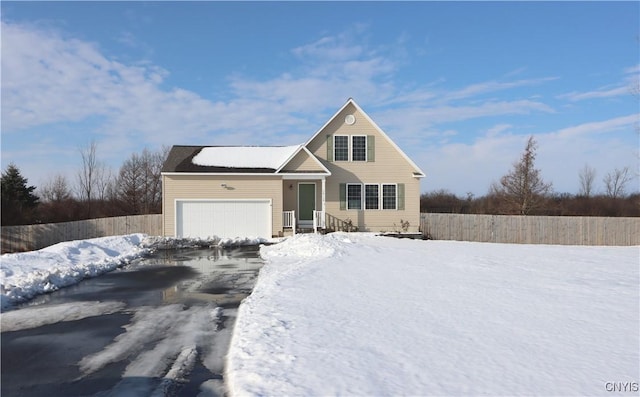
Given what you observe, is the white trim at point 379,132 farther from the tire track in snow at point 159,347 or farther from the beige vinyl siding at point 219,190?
the tire track in snow at point 159,347

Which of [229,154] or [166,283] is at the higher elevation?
[229,154]

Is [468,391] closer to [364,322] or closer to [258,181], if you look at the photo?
[364,322]

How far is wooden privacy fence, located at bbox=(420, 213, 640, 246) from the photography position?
85.3 feet

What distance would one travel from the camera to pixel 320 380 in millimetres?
4488

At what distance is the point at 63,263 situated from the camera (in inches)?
465

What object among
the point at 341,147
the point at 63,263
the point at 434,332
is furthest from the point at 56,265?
the point at 341,147

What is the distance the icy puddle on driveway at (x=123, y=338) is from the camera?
4594 millimetres

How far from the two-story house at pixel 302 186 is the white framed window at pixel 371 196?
5 cm

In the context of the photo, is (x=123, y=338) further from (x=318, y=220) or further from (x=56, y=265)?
(x=318, y=220)

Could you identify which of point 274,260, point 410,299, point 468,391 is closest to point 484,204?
point 274,260

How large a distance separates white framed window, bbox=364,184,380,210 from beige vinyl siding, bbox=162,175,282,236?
4.78 metres

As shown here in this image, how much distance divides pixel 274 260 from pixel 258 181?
8.47m

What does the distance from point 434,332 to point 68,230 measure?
79.7ft

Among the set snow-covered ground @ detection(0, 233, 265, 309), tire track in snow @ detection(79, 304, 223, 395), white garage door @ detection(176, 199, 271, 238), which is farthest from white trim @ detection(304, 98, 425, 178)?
tire track in snow @ detection(79, 304, 223, 395)
